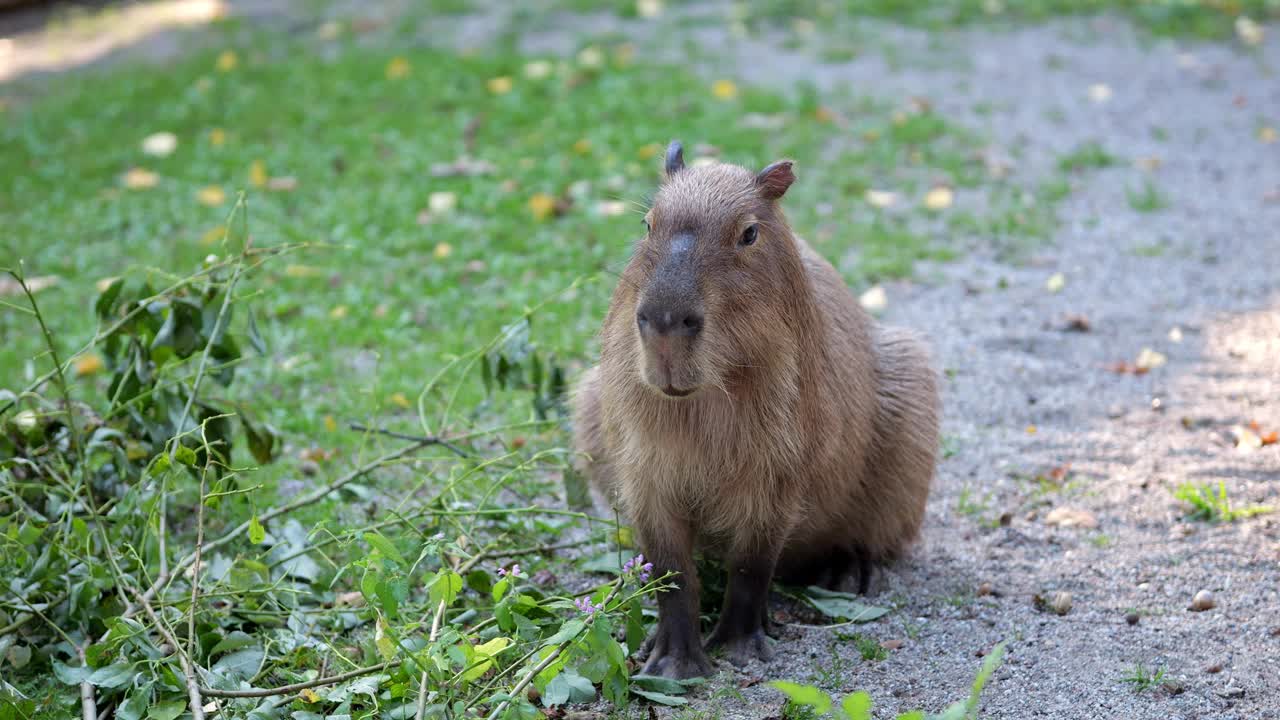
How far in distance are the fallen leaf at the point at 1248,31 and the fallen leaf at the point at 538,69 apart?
4.24 m

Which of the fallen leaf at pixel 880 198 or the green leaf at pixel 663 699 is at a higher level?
the fallen leaf at pixel 880 198

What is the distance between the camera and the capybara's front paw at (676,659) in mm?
2844

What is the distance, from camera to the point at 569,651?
252 centimetres

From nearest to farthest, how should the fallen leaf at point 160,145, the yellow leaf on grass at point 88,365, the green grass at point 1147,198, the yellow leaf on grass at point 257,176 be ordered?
1. the yellow leaf on grass at point 88,365
2. the green grass at point 1147,198
3. the yellow leaf on grass at point 257,176
4. the fallen leaf at point 160,145

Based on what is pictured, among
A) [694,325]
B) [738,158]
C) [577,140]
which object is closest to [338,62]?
[577,140]

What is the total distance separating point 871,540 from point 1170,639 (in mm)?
716

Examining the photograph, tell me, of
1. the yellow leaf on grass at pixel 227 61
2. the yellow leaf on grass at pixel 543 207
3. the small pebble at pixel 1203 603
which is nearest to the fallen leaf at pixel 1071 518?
the small pebble at pixel 1203 603

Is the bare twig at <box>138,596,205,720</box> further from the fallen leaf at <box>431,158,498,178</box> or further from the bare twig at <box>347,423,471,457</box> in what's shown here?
the fallen leaf at <box>431,158,498,178</box>

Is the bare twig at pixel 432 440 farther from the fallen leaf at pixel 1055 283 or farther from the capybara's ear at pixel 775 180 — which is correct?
the fallen leaf at pixel 1055 283

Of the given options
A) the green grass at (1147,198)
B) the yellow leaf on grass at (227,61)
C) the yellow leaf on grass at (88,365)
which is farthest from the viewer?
the yellow leaf on grass at (227,61)

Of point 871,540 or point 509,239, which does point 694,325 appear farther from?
point 509,239

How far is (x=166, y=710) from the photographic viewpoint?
2.59m

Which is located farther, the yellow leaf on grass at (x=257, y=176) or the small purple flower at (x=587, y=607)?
the yellow leaf on grass at (x=257, y=176)

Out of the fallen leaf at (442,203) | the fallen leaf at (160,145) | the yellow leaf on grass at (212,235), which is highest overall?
the fallen leaf at (160,145)
